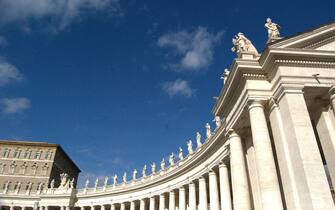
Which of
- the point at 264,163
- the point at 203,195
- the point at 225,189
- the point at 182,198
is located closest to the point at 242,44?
the point at 264,163

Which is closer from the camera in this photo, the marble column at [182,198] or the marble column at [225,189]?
the marble column at [225,189]

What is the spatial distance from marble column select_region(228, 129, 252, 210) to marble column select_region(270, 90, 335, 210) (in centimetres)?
511

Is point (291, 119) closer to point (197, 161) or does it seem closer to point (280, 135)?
point (280, 135)

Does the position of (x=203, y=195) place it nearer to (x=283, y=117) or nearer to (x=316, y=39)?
(x=283, y=117)

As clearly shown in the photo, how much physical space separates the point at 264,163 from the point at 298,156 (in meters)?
2.91

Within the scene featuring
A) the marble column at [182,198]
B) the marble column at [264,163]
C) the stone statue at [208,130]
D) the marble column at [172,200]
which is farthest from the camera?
the marble column at [172,200]

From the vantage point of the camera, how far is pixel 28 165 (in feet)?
324

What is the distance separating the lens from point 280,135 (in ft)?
73.2

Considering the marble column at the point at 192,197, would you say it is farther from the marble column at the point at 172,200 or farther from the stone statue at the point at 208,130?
the stone statue at the point at 208,130

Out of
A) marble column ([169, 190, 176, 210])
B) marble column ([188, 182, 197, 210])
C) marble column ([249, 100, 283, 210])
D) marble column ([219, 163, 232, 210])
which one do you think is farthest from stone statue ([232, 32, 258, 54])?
marble column ([169, 190, 176, 210])

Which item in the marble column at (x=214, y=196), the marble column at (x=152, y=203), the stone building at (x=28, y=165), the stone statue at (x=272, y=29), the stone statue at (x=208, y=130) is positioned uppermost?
the stone building at (x=28, y=165)

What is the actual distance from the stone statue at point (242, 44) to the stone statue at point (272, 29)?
2180mm

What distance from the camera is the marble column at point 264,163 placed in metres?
21.0

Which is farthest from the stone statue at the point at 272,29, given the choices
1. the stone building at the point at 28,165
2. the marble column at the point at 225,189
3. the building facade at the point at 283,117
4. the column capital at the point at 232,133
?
the stone building at the point at 28,165
